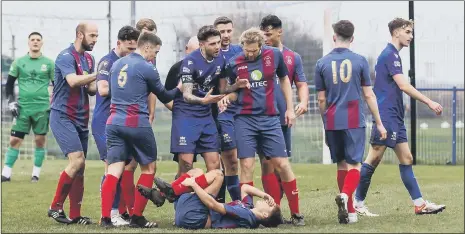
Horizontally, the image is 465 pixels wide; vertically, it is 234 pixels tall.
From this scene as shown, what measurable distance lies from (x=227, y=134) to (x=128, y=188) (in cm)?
129

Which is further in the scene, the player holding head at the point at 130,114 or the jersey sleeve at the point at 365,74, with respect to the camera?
the jersey sleeve at the point at 365,74

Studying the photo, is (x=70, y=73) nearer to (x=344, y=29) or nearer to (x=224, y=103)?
(x=224, y=103)

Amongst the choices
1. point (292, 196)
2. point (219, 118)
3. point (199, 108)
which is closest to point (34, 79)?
point (219, 118)

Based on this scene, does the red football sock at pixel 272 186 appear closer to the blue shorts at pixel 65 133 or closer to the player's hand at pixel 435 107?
the player's hand at pixel 435 107

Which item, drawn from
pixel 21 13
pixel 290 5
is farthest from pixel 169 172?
pixel 21 13

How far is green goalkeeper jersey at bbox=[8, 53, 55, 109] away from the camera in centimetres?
1745

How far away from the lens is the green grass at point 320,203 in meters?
10.2

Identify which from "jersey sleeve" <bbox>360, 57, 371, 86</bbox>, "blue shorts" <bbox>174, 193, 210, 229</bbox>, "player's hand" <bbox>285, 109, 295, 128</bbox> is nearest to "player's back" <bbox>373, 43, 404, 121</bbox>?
"jersey sleeve" <bbox>360, 57, 371, 86</bbox>

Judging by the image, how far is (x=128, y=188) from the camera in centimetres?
1107

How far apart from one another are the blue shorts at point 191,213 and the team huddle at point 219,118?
0.4 inches

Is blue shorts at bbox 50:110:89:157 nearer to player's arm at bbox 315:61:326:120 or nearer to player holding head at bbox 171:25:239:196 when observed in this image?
player holding head at bbox 171:25:239:196

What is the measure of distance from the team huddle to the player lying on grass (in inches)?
0.4

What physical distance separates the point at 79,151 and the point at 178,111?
123 centimetres

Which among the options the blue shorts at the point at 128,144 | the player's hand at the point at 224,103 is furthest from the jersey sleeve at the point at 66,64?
the player's hand at the point at 224,103
